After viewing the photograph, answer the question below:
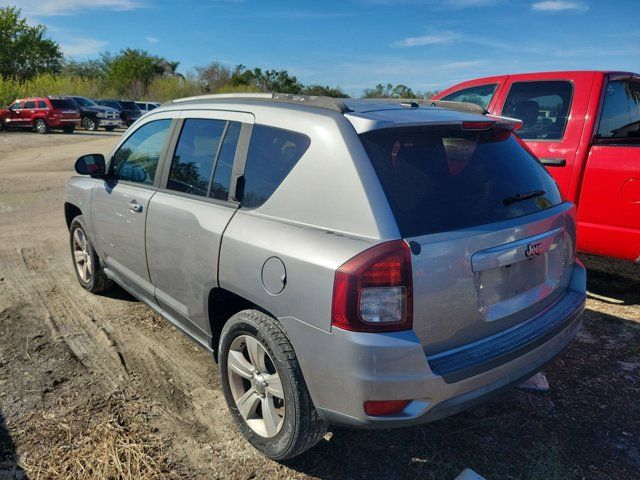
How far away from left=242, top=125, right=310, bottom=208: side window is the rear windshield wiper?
40.6 inches

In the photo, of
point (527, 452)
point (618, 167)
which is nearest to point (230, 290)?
point (527, 452)

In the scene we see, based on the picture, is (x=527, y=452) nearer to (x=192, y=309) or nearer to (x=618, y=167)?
(x=192, y=309)

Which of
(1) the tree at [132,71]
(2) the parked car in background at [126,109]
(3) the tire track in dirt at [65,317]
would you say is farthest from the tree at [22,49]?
(3) the tire track in dirt at [65,317]

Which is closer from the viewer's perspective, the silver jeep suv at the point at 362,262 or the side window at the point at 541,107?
the silver jeep suv at the point at 362,262

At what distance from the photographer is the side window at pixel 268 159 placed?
2.46 m

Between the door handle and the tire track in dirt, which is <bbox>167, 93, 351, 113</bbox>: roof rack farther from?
the tire track in dirt

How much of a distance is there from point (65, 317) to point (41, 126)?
26.8 m

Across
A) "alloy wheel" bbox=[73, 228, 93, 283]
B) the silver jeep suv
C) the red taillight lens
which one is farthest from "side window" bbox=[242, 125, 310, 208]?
"alloy wheel" bbox=[73, 228, 93, 283]

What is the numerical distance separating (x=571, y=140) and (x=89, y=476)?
454 cm

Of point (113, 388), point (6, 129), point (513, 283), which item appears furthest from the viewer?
point (6, 129)

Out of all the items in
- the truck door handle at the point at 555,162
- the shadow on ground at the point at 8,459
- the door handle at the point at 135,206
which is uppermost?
the truck door handle at the point at 555,162

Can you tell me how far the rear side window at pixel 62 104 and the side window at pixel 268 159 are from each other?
2764cm

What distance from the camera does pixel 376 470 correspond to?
254cm

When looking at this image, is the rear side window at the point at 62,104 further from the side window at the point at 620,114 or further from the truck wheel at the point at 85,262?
the side window at the point at 620,114
